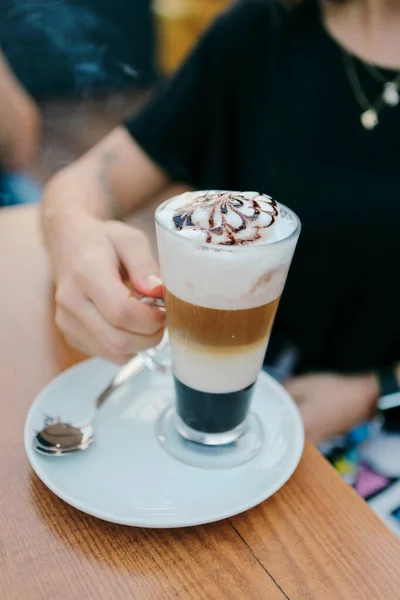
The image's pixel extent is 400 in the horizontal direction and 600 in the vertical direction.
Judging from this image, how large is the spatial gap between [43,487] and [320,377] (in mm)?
519

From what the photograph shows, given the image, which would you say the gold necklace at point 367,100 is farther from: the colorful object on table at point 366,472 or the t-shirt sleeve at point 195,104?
the colorful object on table at point 366,472

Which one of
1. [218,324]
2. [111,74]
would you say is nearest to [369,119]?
[218,324]

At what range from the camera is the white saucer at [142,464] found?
1.61ft

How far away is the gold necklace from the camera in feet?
2.92

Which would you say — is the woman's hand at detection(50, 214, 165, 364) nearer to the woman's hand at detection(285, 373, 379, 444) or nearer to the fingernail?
the fingernail

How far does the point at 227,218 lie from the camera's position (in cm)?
49

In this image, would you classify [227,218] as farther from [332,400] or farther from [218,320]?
[332,400]

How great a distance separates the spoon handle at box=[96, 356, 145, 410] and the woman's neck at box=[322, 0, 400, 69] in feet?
2.04

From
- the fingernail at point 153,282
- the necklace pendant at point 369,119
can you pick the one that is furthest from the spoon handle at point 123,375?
the necklace pendant at point 369,119

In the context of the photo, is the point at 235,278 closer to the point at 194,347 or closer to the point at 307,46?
the point at 194,347

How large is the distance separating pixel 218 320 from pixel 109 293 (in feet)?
0.42

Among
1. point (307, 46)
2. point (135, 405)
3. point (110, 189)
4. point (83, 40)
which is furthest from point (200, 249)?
point (83, 40)

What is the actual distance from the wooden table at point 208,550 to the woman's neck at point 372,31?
26.5 inches

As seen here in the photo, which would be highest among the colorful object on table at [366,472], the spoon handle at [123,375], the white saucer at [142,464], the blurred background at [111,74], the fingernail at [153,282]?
the fingernail at [153,282]
